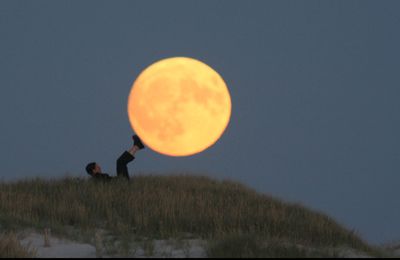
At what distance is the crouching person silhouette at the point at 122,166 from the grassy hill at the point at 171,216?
37 cm

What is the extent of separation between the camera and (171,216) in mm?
12430

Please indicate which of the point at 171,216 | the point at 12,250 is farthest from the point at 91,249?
the point at 171,216

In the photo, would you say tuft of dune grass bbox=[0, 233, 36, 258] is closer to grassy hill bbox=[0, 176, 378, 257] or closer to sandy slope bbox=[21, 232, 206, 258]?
sandy slope bbox=[21, 232, 206, 258]

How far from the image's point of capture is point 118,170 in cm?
1712

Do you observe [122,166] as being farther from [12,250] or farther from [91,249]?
[12,250]

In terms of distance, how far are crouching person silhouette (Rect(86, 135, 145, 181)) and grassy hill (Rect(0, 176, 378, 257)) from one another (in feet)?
1.21

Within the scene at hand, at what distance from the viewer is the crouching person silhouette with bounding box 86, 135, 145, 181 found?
16797 mm

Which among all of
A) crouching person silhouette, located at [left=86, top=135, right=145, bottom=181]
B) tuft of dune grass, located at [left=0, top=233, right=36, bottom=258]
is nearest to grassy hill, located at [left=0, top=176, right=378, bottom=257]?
crouching person silhouette, located at [left=86, top=135, right=145, bottom=181]

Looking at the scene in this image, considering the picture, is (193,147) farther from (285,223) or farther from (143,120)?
(285,223)

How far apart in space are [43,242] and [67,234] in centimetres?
66

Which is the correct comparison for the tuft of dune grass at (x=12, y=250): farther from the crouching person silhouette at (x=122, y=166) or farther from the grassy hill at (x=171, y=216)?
the crouching person silhouette at (x=122, y=166)

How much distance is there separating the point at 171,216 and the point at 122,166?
5078 millimetres

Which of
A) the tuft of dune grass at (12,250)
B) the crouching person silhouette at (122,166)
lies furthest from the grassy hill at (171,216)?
the tuft of dune grass at (12,250)

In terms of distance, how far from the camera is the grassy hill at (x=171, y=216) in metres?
11.0
